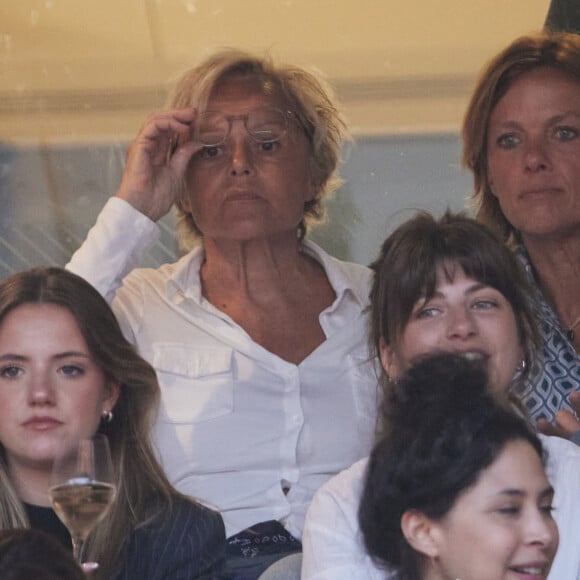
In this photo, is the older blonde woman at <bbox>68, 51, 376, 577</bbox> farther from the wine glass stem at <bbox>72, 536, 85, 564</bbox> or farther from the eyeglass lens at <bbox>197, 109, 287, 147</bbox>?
the wine glass stem at <bbox>72, 536, 85, 564</bbox>

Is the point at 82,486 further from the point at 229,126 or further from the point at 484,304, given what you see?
the point at 229,126

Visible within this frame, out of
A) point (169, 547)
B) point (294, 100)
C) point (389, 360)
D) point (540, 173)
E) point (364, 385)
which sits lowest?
point (169, 547)

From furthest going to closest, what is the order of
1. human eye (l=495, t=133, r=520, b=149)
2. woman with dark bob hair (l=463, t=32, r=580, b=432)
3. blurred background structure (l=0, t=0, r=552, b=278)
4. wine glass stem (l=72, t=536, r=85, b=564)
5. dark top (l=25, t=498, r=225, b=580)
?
blurred background structure (l=0, t=0, r=552, b=278) < human eye (l=495, t=133, r=520, b=149) < woman with dark bob hair (l=463, t=32, r=580, b=432) < dark top (l=25, t=498, r=225, b=580) < wine glass stem (l=72, t=536, r=85, b=564)

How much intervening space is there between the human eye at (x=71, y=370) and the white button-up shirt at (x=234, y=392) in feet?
1.09

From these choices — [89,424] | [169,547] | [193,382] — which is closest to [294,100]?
[193,382]

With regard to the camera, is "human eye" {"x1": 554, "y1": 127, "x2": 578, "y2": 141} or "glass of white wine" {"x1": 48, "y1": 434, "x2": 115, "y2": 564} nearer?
"glass of white wine" {"x1": 48, "y1": 434, "x2": 115, "y2": 564}

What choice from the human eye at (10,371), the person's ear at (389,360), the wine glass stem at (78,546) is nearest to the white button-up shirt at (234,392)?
the person's ear at (389,360)

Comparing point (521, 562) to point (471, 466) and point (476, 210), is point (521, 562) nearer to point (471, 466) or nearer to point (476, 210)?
point (471, 466)

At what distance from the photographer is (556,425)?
2.38m

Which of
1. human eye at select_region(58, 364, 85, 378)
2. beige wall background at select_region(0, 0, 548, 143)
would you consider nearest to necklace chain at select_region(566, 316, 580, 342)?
beige wall background at select_region(0, 0, 548, 143)

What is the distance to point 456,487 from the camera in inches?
77.5

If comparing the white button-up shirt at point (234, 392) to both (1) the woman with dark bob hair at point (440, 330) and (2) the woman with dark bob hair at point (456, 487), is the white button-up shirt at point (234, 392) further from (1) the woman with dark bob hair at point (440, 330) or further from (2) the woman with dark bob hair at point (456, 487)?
(2) the woman with dark bob hair at point (456, 487)

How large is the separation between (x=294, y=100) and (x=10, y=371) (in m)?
0.94

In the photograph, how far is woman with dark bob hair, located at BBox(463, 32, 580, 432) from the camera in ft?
8.85
